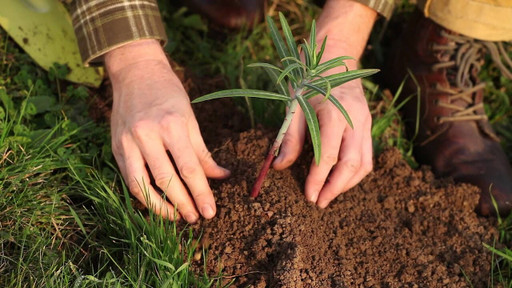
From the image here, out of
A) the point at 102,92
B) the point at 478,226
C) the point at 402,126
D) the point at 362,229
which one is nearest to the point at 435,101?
the point at 402,126

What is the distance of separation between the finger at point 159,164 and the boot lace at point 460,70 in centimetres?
137

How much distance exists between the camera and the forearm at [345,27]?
7.48 ft

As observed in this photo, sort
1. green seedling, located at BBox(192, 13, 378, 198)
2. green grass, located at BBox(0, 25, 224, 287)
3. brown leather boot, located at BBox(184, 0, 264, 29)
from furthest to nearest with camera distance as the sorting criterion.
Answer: brown leather boot, located at BBox(184, 0, 264, 29), green grass, located at BBox(0, 25, 224, 287), green seedling, located at BBox(192, 13, 378, 198)

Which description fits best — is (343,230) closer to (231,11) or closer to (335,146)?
(335,146)

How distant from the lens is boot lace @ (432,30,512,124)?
2.64 meters

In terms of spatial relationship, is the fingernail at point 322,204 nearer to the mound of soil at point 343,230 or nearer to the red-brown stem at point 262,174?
the mound of soil at point 343,230

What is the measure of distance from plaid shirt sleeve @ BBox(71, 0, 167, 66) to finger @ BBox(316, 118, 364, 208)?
787 mm

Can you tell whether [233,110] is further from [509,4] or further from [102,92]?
[509,4]

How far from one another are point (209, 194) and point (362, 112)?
2.04 ft

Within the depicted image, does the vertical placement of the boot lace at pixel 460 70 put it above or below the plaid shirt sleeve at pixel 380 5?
below

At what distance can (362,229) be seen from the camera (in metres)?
2.04

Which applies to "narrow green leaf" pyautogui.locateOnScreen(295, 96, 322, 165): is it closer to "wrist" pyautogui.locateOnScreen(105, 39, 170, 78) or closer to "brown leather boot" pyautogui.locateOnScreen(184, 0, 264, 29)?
"wrist" pyautogui.locateOnScreen(105, 39, 170, 78)

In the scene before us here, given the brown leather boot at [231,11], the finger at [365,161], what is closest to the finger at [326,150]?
the finger at [365,161]

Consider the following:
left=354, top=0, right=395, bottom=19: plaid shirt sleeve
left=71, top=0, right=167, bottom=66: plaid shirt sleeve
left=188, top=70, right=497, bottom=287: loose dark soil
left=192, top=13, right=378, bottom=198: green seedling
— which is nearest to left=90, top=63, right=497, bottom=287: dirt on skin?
left=188, top=70, right=497, bottom=287: loose dark soil
